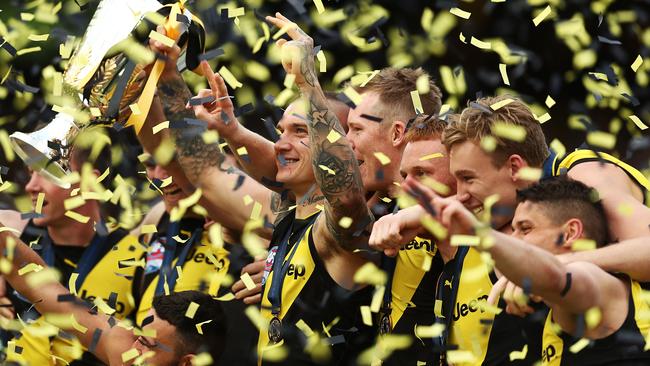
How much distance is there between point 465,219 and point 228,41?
472 centimetres

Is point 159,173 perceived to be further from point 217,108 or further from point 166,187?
point 217,108

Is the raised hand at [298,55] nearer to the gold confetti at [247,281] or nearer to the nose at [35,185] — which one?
the gold confetti at [247,281]

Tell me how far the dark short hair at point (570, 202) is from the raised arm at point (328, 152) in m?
0.70

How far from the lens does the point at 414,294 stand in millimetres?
4672

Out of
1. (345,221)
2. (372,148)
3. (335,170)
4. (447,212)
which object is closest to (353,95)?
(372,148)

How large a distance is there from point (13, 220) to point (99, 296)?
0.70 meters

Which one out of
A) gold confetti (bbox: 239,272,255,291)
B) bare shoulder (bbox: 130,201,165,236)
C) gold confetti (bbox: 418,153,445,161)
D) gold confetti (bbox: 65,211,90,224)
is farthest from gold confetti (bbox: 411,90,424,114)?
bare shoulder (bbox: 130,201,165,236)

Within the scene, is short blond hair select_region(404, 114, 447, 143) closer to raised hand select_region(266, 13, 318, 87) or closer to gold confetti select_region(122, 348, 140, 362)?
Answer: raised hand select_region(266, 13, 318, 87)

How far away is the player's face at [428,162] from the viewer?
4.57m

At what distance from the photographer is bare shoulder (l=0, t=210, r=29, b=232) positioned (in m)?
6.22

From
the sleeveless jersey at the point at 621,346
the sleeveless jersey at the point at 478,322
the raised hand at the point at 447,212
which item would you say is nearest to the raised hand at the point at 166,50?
the sleeveless jersey at the point at 478,322

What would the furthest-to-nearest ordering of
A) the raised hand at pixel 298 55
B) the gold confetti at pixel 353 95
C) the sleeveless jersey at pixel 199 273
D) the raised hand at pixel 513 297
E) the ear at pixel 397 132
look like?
1. the sleeveless jersey at pixel 199 273
2. the ear at pixel 397 132
3. the gold confetti at pixel 353 95
4. the raised hand at pixel 298 55
5. the raised hand at pixel 513 297

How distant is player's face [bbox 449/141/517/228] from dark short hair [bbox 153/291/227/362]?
4.22 feet

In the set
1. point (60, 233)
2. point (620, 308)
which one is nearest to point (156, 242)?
point (60, 233)
